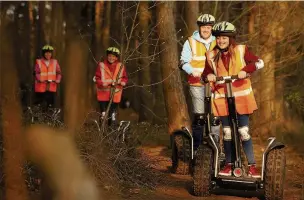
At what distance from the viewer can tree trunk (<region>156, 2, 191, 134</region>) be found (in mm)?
12258

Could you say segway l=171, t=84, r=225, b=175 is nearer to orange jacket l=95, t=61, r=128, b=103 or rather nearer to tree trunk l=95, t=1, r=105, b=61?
orange jacket l=95, t=61, r=128, b=103

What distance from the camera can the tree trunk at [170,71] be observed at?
40.2 ft

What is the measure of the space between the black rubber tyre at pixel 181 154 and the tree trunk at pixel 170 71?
2.94 metres

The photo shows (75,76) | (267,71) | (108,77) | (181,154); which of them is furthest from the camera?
(267,71)

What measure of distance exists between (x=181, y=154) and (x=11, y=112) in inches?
250

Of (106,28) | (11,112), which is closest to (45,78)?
(106,28)

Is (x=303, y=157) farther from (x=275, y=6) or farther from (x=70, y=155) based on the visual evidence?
(x=70, y=155)

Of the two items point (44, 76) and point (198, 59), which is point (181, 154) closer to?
point (198, 59)

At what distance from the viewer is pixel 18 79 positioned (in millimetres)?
2959

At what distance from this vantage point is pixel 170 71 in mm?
12336

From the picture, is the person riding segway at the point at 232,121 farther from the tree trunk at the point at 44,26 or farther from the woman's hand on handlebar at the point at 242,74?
the tree trunk at the point at 44,26

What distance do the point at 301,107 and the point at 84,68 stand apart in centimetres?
1274

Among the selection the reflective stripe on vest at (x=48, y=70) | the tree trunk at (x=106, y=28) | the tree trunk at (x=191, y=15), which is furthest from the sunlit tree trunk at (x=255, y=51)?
the tree trunk at (x=106, y=28)

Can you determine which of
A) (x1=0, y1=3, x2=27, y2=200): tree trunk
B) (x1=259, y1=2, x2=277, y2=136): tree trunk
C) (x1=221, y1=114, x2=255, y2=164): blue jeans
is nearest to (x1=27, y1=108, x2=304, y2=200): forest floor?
(x1=221, y1=114, x2=255, y2=164): blue jeans
